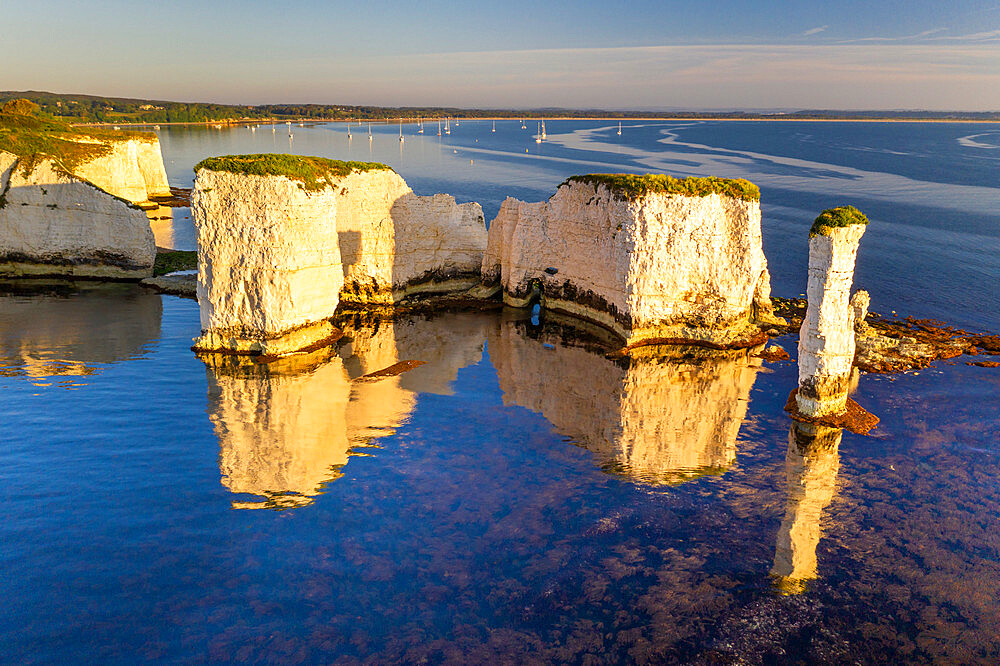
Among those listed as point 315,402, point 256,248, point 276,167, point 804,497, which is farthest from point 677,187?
point 256,248

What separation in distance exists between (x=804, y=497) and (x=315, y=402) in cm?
1837

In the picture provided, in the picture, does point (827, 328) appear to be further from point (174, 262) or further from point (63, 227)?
point (63, 227)

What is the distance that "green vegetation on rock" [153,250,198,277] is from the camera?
1686 inches

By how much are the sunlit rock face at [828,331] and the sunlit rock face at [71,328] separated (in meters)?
30.3

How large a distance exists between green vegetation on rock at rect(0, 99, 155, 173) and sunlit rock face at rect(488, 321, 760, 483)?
3519 cm

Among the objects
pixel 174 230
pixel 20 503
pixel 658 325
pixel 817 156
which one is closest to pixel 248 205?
pixel 20 503

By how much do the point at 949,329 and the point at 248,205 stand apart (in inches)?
1499

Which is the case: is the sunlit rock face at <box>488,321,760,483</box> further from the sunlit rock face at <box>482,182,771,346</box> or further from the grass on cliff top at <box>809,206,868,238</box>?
the grass on cliff top at <box>809,206,868,238</box>

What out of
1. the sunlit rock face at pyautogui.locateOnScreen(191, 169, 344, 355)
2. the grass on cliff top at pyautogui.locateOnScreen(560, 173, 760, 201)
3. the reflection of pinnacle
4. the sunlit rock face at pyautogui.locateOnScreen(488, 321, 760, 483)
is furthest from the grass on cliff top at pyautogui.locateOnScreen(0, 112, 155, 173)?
the reflection of pinnacle

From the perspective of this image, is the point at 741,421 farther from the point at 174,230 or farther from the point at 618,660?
the point at 174,230

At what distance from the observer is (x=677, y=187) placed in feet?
100

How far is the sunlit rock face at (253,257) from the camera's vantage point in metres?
27.6

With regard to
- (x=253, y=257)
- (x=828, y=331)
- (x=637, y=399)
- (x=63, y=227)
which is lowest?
A: (x=637, y=399)

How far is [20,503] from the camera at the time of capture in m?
16.8
